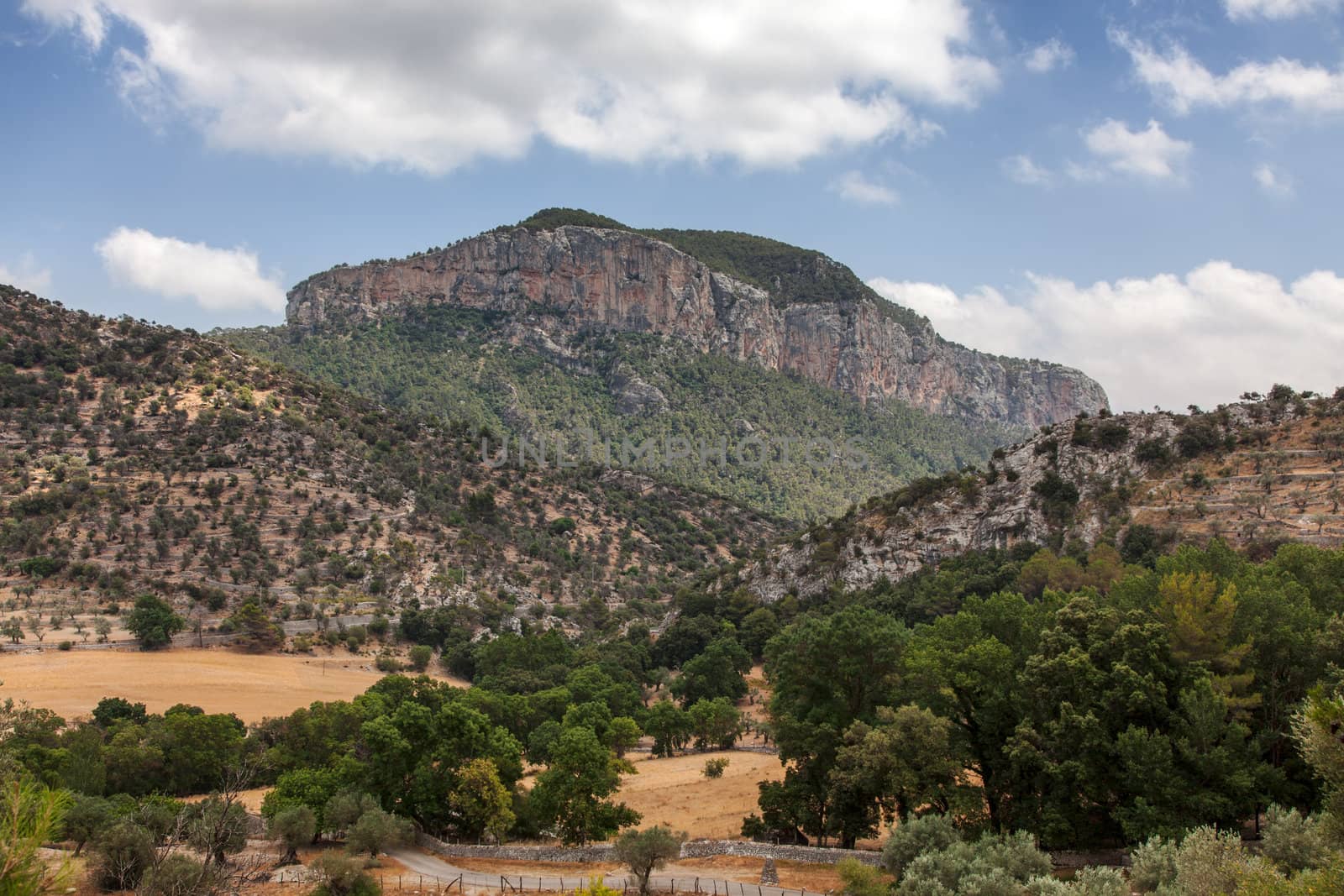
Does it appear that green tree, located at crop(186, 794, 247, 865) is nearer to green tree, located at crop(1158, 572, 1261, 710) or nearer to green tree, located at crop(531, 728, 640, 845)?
green tree, located at crop(531, 728, 640, 845)

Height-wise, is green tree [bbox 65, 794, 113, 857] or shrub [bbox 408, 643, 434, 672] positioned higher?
green tree [bbox 65, 794, 113, 857]

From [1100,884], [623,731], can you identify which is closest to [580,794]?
[623,731]

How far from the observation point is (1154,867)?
19375 mm

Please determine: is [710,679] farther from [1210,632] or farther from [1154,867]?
[1154,867]

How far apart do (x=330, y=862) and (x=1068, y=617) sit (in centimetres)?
2285

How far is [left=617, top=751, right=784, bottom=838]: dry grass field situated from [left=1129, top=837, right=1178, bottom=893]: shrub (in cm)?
1550

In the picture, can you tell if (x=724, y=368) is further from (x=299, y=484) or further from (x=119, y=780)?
(x=119, y=780)

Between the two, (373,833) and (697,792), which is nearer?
(373,833)

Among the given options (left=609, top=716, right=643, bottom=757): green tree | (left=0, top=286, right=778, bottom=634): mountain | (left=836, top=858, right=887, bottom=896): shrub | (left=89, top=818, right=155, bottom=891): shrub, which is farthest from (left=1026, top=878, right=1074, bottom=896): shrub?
(left=0, top=286, right=778, bottom=634): mountain

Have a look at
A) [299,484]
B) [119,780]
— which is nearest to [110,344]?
[299,484]

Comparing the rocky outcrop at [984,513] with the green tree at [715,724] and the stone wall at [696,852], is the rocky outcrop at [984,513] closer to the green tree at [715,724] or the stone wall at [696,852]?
the green tree at [715,724]

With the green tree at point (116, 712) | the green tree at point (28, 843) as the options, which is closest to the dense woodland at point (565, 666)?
the green tree at point (28, 843)

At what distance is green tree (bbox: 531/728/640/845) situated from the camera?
31.5 meters

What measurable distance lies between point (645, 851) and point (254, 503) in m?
66.0
